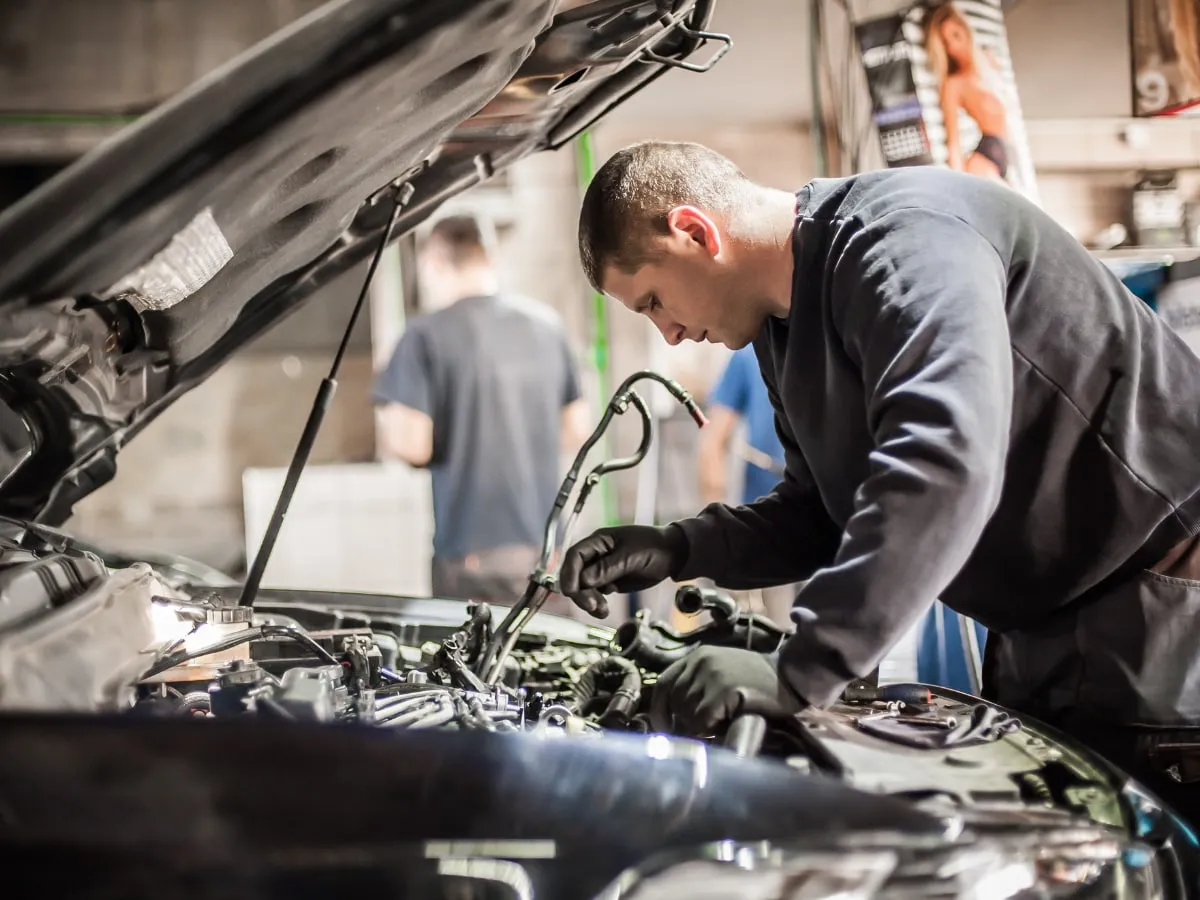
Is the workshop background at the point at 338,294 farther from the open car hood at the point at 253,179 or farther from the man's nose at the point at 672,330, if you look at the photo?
the man's nose at the point at 672,330

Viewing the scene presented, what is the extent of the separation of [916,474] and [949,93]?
2.58 meters

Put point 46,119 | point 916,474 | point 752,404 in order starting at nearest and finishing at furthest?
point 916,474 < point 752,404 < point 46,119

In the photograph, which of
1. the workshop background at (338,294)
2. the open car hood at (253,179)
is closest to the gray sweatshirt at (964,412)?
the open car hood at (253,179)

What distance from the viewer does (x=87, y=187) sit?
38.5 inches

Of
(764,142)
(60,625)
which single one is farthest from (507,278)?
(60,625)

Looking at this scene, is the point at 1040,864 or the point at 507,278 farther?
the point at 507,278

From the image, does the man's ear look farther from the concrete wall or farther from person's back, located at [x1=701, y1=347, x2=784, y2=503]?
the concrete wall

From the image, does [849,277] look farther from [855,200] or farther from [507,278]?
[507,278]

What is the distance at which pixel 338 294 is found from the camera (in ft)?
15.9

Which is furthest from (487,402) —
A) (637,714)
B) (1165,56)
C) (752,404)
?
(1165,56)

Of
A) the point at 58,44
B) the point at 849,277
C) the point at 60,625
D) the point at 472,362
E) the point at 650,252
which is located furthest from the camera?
the point at 58,44

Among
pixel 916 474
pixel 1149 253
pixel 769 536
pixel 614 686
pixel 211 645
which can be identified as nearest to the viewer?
pixel 916 474

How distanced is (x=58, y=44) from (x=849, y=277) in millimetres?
4807

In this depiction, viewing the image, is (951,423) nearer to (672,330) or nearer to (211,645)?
(672,330)
